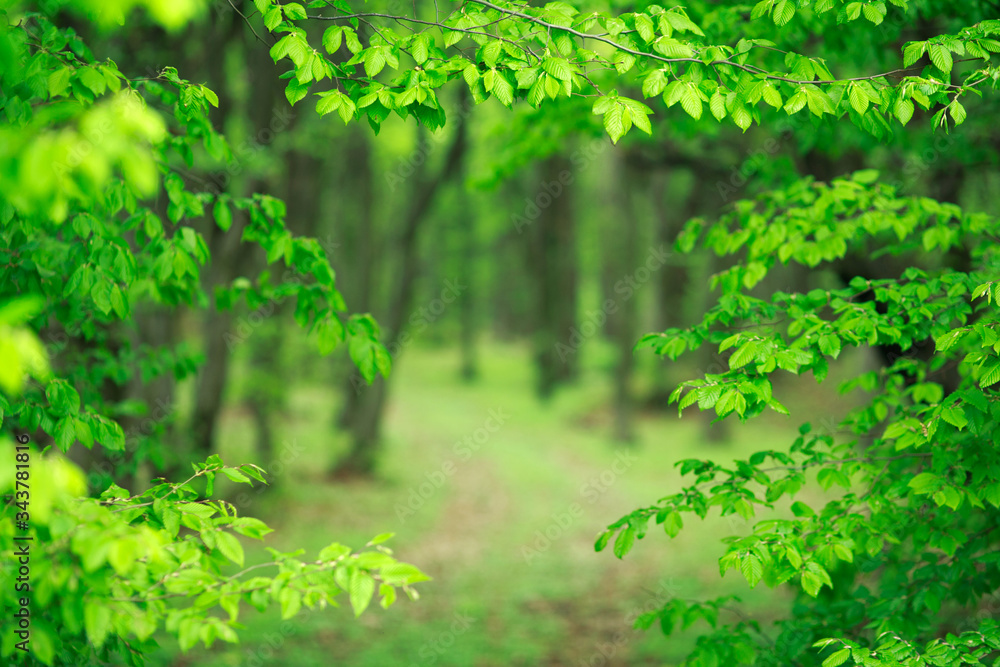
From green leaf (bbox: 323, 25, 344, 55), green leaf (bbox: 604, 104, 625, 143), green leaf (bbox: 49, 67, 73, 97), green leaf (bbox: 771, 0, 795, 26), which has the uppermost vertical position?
green leaf (bbox: 771, 0, 795, 26)

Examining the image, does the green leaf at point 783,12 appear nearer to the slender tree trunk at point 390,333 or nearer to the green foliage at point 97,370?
the green foliage at point 97,370

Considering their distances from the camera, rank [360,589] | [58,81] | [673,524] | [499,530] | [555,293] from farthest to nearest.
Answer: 1. [555,293]
2. [499,530]
3. [673,524]
4. [58,81]
5. [360,589]

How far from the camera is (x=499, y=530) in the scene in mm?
10711

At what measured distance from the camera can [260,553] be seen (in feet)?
28.3

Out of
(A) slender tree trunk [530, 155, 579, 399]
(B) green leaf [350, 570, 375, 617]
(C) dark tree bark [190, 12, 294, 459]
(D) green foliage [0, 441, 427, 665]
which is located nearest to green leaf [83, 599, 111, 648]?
(D) green foliage [0, 441, 427, 665]

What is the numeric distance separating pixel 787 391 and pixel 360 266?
11832mm

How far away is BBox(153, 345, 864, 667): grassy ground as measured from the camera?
680cm

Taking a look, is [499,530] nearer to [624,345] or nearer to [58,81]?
[624,345]

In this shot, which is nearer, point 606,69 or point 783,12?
point 606,69

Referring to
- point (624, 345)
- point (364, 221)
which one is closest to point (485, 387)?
point (364, 221)

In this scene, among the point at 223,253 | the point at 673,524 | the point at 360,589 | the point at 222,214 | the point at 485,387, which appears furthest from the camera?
the point at 485,387

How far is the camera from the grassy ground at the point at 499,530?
6.80m

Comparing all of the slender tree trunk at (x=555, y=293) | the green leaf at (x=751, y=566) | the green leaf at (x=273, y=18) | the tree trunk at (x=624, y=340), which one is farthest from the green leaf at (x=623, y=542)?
the slender tree trunk at (x=555, y=293)

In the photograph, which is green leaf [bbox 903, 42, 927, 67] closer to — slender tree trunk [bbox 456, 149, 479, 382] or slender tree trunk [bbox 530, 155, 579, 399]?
slender tree trunk [bbox 530, 155, 579, 399]
